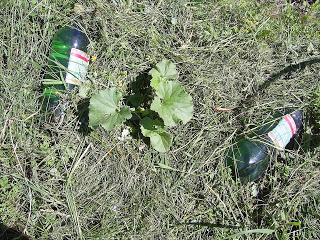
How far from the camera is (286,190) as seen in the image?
222 cm

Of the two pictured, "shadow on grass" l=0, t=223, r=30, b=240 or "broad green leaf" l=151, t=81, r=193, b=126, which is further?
"shadow on grass" l=0, t=223, r=30, b=240

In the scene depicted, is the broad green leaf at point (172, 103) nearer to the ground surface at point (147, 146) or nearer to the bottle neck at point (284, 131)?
the ground surface at point (147, 146)

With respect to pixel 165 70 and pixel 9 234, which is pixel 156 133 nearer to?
pixel 165 70

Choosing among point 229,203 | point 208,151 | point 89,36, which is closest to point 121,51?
point 89,36

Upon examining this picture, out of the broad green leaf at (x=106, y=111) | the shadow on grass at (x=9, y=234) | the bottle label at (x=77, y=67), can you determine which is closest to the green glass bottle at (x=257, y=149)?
the broad green leaf at (x=106, y=111)

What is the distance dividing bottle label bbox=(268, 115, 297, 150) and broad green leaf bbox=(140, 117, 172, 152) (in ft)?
2.71

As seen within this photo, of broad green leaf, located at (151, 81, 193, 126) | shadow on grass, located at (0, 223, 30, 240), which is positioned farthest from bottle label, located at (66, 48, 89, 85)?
shadow on grass, located at (0, 223, 30, 240)

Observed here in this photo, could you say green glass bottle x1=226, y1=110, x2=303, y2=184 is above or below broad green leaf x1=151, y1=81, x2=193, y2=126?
below

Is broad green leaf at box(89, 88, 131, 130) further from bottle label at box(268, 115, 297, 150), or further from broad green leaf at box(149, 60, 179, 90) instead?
bottle label at box(268, 115, 297, 150)

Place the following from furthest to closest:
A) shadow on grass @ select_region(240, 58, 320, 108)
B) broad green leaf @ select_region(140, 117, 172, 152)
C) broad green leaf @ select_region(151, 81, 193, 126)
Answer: shadow on grass @ select_region(240, 58, 320, 108) → broad green leaf @ select_region(140, 117, 172, 152) → broad green leaf @ select_region(151, 81, 193, 126)

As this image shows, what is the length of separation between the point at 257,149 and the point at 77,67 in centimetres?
159

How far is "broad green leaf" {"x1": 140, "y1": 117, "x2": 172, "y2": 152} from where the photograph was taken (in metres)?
2.12

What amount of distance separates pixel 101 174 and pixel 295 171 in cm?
159

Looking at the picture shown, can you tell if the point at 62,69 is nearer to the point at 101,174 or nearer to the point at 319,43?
the point at 101,174
